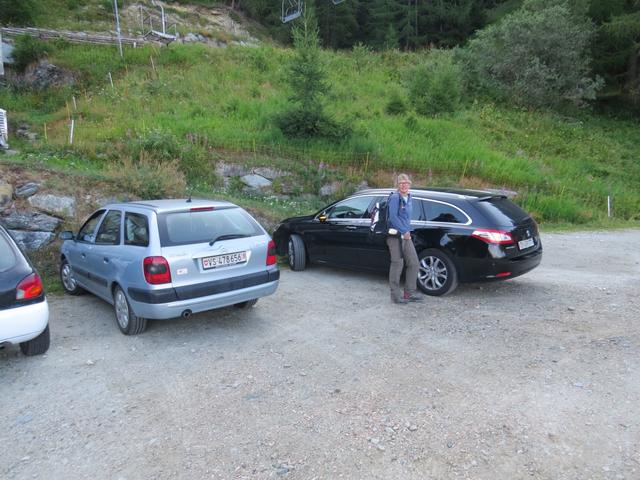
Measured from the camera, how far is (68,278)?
720 centimetres

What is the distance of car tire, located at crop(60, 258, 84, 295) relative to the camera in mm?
7078

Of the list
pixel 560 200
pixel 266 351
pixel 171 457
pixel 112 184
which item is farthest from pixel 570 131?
pixel 171 457

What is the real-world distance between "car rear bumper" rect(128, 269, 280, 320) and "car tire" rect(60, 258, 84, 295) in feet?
8.02

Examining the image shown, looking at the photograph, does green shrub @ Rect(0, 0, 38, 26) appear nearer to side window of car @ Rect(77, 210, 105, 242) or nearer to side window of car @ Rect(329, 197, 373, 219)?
side window of car @ Rect(77, 210, 105, 242)

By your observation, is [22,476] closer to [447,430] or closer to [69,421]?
[69,421]

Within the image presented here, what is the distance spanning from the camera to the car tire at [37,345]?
4.84 meters

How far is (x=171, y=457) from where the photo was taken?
317 cm

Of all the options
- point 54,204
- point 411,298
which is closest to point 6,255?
point 54,204

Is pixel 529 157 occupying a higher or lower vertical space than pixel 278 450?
higher

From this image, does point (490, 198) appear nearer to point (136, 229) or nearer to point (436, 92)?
point (136, 229)

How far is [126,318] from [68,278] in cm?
244

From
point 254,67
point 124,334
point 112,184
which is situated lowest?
point 124,334

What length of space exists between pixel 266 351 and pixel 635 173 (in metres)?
22.0

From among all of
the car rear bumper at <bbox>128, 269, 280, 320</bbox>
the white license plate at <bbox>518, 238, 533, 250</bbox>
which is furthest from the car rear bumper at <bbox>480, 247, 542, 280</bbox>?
the car rear bumper at <bbox>128, 269, 280, 320</bbox>
